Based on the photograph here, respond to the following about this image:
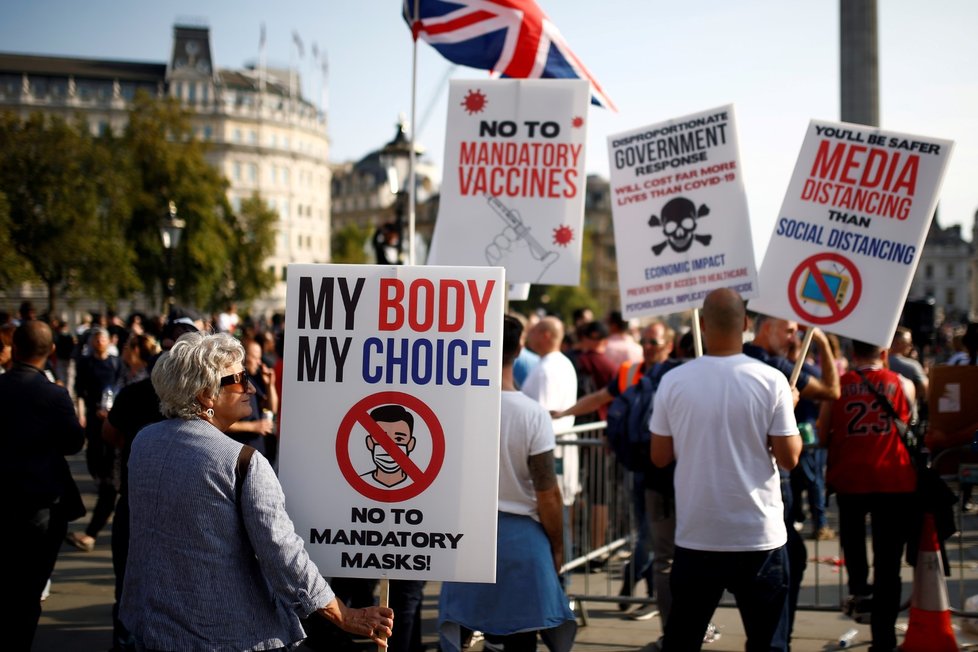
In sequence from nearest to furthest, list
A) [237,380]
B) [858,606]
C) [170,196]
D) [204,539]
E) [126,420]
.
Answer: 1. [204,539]
2. [237,380]
3. [126,420]
4. [858,606]
5. [170,196]

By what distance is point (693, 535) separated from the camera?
456 cm

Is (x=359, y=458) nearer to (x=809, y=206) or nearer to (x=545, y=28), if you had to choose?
(x=809, y=206)

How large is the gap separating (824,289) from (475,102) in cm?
237

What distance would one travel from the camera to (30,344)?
559 centimetres

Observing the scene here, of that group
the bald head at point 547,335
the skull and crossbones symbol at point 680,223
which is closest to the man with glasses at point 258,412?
the bald head at point 547,335

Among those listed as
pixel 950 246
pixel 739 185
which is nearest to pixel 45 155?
pixel 739 185

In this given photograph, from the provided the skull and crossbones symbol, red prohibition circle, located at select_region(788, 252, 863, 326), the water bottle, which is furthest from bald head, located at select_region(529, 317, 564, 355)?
the water bottle

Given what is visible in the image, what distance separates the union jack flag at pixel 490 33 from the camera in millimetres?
8359

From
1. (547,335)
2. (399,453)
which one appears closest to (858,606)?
(547,335)

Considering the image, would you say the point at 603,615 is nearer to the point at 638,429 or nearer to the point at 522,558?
the point at 638,429

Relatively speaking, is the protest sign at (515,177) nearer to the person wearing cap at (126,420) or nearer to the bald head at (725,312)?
the bald head at (725,312)

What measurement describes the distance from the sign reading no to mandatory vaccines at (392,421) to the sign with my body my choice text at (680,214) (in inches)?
100.0

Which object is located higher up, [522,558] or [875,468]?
[875,468]

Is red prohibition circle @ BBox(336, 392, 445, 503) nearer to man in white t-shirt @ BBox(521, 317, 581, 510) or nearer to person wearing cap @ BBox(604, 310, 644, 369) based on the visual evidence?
man in white t-shirt @ BBox(521, 317, 581, 510)
